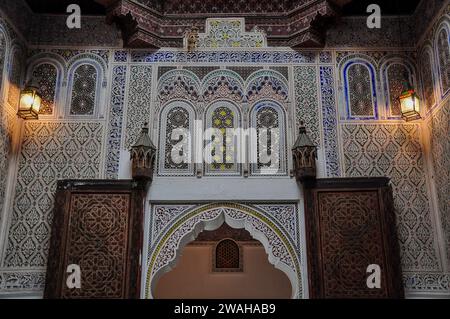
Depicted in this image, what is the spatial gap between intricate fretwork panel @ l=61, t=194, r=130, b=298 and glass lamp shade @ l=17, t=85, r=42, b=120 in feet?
3.63

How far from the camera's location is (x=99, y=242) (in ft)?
17.0

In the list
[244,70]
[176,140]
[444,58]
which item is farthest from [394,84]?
[176,140]

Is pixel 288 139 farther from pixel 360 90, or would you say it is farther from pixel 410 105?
pixel 410 105

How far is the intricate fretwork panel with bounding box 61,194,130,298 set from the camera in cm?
504

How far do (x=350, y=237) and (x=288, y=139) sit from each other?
1311mm

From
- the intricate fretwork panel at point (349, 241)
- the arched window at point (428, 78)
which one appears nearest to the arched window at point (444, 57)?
the arched window at point (428, 78)

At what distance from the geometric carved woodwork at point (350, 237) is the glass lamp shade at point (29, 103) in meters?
3.12

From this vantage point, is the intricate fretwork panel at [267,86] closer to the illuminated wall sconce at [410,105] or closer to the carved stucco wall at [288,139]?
the carved stucco wall at [288,139]

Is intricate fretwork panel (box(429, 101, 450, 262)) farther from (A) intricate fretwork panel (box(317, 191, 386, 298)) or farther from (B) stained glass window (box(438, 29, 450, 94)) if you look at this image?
(A) intricate fretwork panel (box(317, 191, 386, 298))

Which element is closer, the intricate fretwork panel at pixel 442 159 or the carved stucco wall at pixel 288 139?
the intricate fretwork panel at pixel 442 159

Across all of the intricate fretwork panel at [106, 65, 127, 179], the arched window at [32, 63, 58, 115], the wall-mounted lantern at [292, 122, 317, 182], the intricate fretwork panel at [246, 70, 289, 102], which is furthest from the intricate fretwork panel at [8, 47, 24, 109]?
the wall-mounted lantern at [292, 122, 317, 182]

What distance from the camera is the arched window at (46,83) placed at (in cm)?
590
